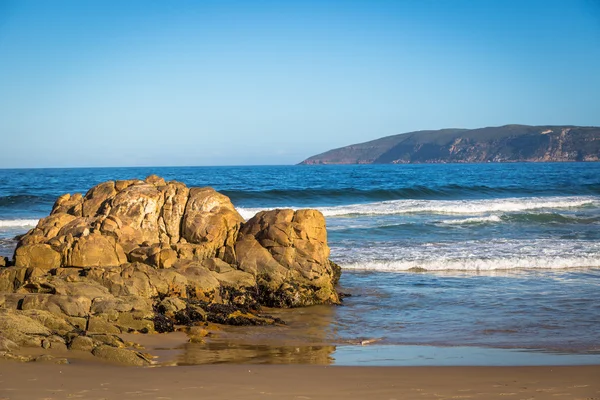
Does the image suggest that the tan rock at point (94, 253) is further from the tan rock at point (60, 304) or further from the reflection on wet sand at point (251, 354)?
the reflection on wet sand at point (251, 354)

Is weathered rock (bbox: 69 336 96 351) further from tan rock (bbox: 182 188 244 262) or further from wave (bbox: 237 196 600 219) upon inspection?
wave (bbox: 237 196 600 219)

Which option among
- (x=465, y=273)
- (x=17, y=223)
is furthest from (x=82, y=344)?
(x=17, y=223)

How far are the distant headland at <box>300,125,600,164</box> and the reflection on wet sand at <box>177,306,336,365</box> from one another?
151947mm

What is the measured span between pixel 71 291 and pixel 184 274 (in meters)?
2.26

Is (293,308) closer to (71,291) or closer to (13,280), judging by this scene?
(71,291)

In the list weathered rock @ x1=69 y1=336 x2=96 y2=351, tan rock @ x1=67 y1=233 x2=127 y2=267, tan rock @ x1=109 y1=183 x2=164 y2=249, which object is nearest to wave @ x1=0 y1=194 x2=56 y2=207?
tan rock @ x1=109 y1=183 x2=164 y2=249

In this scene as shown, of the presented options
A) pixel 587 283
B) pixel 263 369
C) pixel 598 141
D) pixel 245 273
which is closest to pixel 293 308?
pixel 245 273

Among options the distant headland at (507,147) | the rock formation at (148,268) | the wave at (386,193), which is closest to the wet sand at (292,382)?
the rock formation at (148,268)

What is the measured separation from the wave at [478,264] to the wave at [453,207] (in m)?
13.6

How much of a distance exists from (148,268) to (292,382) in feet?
17.1

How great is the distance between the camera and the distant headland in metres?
152

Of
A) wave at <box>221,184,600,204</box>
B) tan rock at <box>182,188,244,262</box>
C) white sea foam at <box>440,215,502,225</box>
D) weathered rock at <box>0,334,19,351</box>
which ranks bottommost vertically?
weathered rock at <box>0,334,19,351</box>

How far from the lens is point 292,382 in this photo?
711 cm

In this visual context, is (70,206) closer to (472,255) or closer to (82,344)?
(82,344)
